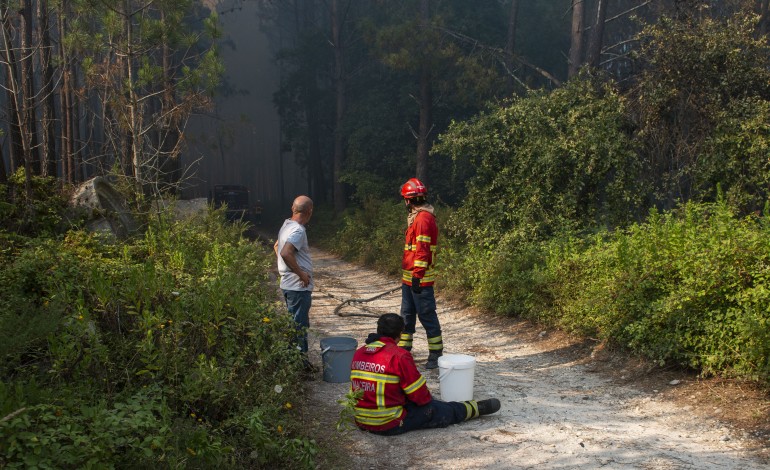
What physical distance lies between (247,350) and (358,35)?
26.9 m

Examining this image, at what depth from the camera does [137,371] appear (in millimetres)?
5023

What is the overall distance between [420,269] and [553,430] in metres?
2.36

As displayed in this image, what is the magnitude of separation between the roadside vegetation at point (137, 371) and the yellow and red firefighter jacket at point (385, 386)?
59 centimetres

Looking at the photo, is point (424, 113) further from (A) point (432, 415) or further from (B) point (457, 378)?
(A) point (432, 415)

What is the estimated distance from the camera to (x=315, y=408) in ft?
20.0

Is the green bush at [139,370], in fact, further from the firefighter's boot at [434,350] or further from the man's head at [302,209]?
the firefighter's boot at [434,350]

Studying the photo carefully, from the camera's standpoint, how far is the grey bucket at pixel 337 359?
6855mm

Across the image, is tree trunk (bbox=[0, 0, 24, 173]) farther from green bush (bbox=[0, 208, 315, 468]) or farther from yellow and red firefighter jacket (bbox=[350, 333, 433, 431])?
yellow and red firefighter jacket (bbox=[350, 333, 433, 431])

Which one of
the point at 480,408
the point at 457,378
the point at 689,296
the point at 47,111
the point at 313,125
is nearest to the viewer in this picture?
the point at 480,408

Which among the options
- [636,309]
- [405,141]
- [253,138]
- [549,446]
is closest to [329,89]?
[405,141]

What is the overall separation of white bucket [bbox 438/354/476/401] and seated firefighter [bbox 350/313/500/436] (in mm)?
416

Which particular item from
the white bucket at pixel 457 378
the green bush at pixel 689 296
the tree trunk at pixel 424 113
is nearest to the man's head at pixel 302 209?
the white bucket at pixel 457 378

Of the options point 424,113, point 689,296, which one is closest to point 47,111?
point 689,296

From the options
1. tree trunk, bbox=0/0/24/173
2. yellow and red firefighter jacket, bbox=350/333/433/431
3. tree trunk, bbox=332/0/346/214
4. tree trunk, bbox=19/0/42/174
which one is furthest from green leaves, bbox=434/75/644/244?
tree trunk, bbox=332/0/346/214
